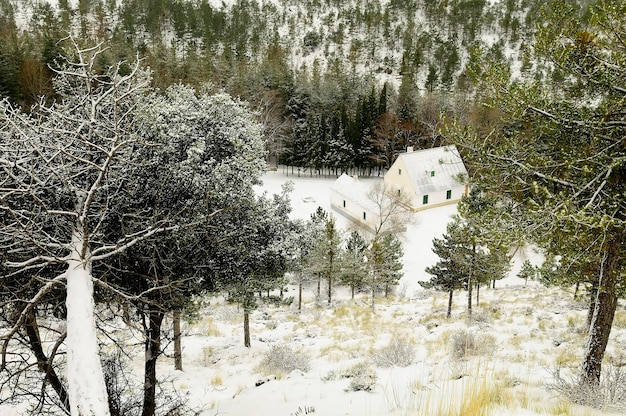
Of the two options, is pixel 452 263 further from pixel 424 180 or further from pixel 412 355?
pixel 424 180

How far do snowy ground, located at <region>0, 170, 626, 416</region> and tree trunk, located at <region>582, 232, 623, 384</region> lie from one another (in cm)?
81

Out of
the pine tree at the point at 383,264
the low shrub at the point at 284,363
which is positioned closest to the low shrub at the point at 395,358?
the low shrub at the point at 284,363

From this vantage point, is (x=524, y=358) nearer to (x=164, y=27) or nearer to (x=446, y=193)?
(x=446, y=193)

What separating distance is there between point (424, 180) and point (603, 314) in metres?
33.7

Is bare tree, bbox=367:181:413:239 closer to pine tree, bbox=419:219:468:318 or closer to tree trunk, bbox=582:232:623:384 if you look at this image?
pine tree, bbox=419:219:468:318

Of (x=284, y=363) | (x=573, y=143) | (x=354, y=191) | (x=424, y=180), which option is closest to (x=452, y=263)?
(x=284, y=363)

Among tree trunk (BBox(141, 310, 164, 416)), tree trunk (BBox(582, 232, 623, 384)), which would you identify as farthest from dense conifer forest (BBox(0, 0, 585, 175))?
tree trunk (BBox(582, 232, 623, 384))

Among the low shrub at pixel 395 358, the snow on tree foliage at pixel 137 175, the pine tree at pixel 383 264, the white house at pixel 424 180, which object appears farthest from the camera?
the white house at pixel 424 180

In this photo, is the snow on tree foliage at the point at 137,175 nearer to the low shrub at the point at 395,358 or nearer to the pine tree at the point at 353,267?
the low shrub at the point at 395,358

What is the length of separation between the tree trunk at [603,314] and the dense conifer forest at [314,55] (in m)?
26.6

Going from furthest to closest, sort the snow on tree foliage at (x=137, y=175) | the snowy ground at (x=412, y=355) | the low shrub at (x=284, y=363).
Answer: the low shrub at (x=284, y=363) → the snow on tree foliage at (x=137, y=175) → the snowy ground at (x=412, y=355)

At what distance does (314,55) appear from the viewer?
83000 mm

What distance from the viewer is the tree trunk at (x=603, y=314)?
6.56m

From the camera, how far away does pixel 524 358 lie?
Result: 33.7ft
